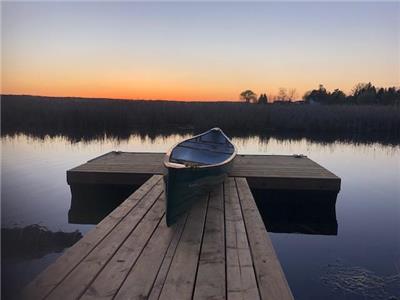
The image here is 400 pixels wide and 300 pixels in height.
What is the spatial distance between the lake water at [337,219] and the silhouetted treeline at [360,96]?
33.7 m

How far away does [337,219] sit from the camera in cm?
565

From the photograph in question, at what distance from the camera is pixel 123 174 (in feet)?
19.9

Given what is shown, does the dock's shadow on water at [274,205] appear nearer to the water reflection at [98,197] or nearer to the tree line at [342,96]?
the water reflection at [98,197]

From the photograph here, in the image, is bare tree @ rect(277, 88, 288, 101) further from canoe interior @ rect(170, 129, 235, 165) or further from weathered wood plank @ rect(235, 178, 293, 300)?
weathered wood plank @ rect(235, 178, 293, 300)

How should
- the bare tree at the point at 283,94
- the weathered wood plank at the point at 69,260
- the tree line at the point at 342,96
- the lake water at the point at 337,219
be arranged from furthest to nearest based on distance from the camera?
the bare tree at the point at 283,94 < the tree line at the point at 342,96 < the lake water at the point at 337,219 < the weathered wood plank at the point at 69,260

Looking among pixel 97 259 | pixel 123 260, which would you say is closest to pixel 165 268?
pixel 123 260

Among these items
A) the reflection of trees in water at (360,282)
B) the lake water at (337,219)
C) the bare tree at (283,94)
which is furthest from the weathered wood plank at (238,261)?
the bare tree at (283,94)

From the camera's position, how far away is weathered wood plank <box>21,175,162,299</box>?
1925 mm

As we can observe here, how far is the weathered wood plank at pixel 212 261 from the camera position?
2021 mm

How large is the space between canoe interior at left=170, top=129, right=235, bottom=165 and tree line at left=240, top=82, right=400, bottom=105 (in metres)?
30.1

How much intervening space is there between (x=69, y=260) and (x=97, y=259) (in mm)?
Answer: 180

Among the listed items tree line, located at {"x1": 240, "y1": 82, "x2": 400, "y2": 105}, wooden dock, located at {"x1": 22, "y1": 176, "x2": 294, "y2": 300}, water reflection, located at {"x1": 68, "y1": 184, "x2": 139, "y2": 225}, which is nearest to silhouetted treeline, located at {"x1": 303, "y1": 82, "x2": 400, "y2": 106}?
tree line, located at {"x1": 240, "y1": 82, "x2": 400, "y2": 105}

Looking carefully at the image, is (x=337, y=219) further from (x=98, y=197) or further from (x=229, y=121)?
(x=229, y=121)

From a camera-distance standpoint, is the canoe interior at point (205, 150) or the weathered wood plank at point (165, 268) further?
the canoe interior at point (205, 150)
